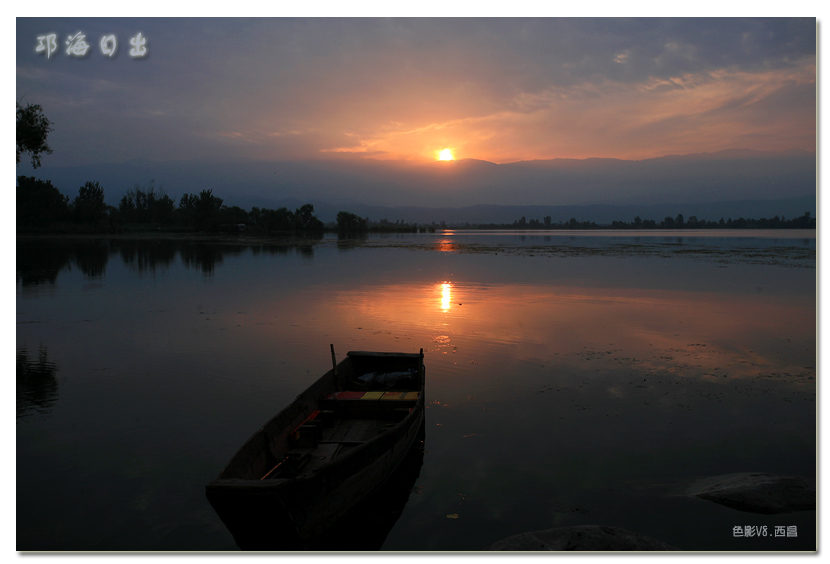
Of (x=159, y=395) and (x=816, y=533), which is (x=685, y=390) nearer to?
(x=816, y=533)

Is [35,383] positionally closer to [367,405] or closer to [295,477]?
[367,405]

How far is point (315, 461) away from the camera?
7574 millimetres

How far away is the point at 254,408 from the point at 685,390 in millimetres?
10219

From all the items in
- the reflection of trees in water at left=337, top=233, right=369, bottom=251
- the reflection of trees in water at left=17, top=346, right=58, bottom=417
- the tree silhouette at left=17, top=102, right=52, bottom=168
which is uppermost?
the tree silhouette at left=17, top=102, right=52, bottom=168

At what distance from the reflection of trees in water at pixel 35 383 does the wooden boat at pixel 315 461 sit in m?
6.36


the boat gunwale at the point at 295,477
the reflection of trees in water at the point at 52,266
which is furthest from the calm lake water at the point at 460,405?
the reflection of trees in water at the point at 52,266

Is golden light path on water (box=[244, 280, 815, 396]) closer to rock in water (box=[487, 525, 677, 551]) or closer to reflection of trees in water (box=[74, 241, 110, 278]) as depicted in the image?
rock in water (box=[487, 525, 677, 551])

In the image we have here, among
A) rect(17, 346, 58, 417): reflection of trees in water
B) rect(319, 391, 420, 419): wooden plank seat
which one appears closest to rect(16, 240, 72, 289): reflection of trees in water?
rect(17, 346, 58, 417): reflection of trees in water

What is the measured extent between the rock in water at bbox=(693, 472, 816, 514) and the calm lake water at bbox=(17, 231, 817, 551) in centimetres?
19

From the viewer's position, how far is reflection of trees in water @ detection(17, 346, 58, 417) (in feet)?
35.7

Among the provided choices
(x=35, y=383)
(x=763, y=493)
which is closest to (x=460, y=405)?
(x=763, y=493)

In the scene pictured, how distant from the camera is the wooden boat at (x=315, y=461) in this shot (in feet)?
18.7

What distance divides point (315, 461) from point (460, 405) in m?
4.48
